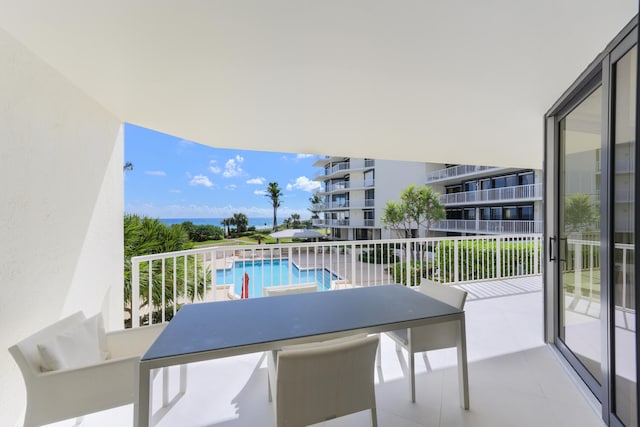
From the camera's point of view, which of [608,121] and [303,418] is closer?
[303,418]

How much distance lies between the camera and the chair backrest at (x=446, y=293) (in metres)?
2.15

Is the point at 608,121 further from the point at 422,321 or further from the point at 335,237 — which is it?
the point at 335,237

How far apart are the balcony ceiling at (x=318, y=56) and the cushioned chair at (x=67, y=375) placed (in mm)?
1677

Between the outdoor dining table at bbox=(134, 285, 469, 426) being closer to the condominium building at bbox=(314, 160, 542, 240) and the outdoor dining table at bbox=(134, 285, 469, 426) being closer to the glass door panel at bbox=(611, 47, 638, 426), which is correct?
the glass door panel at bbox=(611, 47, 638, 426)

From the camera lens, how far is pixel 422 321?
1771 millimetres

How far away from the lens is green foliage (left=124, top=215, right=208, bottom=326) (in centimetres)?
387

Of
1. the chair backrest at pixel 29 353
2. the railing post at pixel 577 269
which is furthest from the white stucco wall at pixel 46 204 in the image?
the railing post at pixel 577 269

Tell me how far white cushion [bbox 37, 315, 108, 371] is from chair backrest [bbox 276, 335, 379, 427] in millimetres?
1165

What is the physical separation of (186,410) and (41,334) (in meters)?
1.04

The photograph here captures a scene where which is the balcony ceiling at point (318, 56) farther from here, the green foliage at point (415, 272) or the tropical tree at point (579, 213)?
the green foliage at point (415, 272)

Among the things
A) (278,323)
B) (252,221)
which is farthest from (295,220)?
(278,323)

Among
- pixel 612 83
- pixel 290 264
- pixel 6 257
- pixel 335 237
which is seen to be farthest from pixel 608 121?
pixel 335 237

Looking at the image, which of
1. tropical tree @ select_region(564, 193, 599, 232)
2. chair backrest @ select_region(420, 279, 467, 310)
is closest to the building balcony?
tropical tree @ select_region(564, 193, 599, 232)

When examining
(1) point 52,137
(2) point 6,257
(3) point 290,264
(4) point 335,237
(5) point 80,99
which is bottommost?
(4) point 335,237
